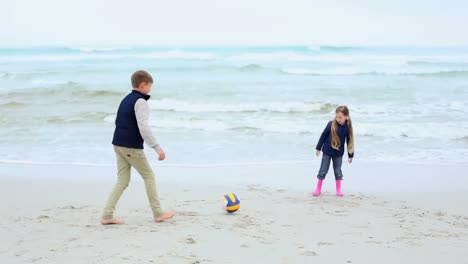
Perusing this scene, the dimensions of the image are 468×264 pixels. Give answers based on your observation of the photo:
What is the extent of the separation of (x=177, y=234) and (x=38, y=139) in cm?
704

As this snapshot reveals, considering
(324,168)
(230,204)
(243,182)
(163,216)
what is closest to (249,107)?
(243,182)

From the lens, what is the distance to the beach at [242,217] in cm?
441

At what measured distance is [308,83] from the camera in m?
24.5

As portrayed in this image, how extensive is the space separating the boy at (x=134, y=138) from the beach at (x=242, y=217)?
28cm

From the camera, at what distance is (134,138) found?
5051mm

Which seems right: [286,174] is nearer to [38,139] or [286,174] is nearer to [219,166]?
[219,166]

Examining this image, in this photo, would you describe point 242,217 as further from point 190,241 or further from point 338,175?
point 338,175

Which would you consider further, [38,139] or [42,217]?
[38,139]

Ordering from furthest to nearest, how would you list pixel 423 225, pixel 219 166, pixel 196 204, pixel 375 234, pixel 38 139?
1. pixel 38 139
2. pixel 219 166
3. pixel 196 204
4. pixel 423 225
5. pixel 375 234

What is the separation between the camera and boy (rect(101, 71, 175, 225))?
16.2 feet

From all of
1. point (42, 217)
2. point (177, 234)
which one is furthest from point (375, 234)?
point (42, 217)

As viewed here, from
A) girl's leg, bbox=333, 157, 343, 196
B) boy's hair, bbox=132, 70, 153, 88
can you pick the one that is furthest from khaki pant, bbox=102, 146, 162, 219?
girl's leg, bbox=333, 157, 343, 196

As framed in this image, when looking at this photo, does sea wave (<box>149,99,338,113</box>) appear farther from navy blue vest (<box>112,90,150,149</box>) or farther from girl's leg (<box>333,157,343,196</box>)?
navy blue vest (<box>112,90,150,149</box>)

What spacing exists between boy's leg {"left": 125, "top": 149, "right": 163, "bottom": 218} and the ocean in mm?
3436
